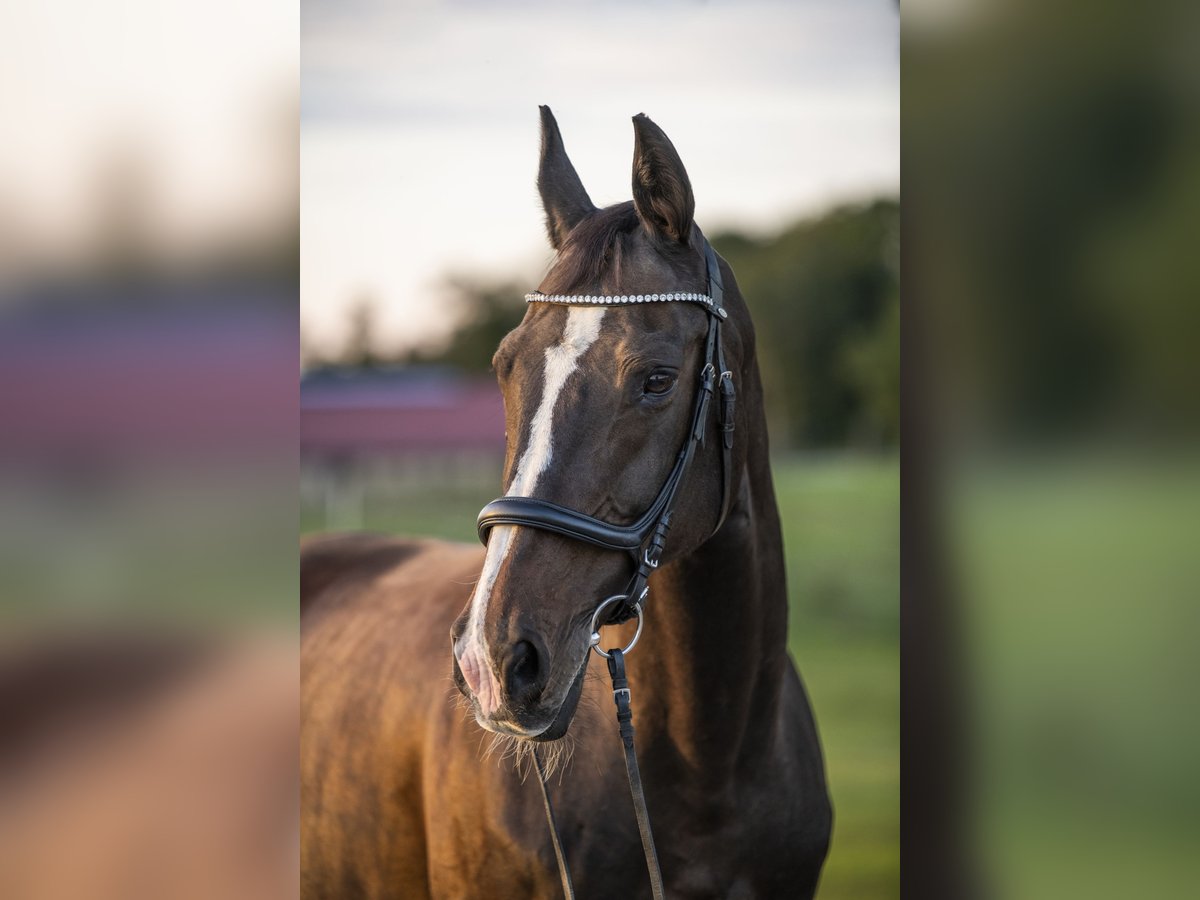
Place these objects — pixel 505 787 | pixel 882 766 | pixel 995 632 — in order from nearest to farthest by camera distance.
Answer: pixel 995 632 < pixel 505 787 < pixel 882 766

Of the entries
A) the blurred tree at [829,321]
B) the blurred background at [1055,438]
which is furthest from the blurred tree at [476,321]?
the blurred background at [1055,438]

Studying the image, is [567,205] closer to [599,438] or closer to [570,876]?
[599,438]

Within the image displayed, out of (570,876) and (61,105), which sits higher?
(61,105)

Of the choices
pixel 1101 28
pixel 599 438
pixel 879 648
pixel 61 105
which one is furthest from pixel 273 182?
pixel 879 648

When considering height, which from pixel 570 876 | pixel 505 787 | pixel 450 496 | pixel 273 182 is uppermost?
pixel 273 182

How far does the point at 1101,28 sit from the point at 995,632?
0.67 metres

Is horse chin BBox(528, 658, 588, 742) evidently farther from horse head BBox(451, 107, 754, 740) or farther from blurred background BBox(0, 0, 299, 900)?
blurred background BBox(0, 0, 299, 900)

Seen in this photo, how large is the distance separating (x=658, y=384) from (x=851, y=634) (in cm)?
110

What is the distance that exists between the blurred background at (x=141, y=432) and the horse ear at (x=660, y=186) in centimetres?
53

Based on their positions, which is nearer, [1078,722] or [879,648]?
[1078,722]

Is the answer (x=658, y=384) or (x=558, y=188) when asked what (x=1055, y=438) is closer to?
(x=658, y=384)

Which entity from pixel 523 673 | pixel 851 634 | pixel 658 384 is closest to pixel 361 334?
pixel 658 384

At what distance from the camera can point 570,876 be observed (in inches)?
65.6

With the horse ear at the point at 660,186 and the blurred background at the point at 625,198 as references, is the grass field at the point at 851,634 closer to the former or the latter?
the blurred background at the point at 625,198
